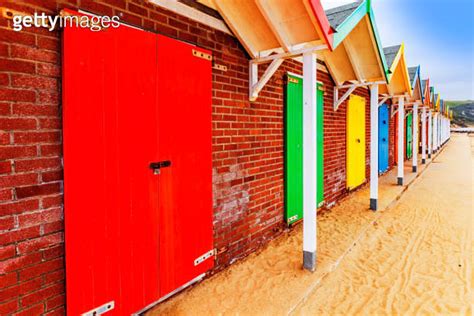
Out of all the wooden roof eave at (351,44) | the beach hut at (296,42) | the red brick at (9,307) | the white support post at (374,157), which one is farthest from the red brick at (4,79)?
the white support post at (374,157)

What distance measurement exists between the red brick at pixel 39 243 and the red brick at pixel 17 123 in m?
0.74

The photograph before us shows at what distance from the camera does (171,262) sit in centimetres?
289

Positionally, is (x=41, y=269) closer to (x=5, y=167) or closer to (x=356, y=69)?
(x=5, y=167)

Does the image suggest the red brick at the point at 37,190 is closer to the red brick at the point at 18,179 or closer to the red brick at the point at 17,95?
the red brick at the point at 18,179

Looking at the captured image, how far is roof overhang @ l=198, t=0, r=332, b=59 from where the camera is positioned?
304cm

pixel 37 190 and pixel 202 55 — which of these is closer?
pixel 37 190

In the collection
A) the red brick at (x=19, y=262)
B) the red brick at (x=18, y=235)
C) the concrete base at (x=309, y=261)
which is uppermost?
the red brick at (x=18, y=235)

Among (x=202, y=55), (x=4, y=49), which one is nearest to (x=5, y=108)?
(x=4, y=49)

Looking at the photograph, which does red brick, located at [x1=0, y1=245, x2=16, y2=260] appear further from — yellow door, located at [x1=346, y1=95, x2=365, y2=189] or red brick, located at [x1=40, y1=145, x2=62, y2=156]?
yellow door, located at [x1=346, y1=95, x2=365, y2=189]

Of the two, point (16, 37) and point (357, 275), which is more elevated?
point (16, 37)

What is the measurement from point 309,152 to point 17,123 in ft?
9.18

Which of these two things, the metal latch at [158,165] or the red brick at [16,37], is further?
the metal latch at [158,165]

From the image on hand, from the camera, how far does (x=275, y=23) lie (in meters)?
3.16

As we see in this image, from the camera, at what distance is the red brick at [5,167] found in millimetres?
1813
